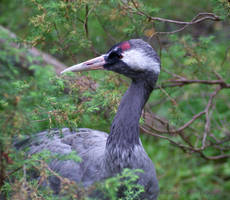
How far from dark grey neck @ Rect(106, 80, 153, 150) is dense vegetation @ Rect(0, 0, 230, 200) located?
252mm

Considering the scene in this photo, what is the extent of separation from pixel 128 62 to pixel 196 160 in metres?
3.15

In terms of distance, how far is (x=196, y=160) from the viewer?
221 inches

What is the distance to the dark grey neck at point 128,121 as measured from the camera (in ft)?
9.44

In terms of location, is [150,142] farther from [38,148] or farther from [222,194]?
[38,148]

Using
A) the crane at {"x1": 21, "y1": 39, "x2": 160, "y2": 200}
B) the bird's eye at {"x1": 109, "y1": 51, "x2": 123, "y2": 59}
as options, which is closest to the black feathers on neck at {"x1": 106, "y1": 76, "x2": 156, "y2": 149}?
the crane at {"x1": 21, "y1": 39, "x2": 160, "y2": 200}

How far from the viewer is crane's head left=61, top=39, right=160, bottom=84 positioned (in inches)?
113

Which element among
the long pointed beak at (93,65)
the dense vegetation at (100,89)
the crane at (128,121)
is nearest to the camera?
the dense vegetation at (100,89)

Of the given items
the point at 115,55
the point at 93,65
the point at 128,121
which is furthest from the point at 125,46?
the point at 128,121

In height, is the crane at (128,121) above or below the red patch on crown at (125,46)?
below

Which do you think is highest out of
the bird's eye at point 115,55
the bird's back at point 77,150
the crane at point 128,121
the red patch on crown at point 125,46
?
the red patch on crown at point 125,46

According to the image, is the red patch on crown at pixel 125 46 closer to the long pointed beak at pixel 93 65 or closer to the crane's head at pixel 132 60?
the crane's head at pixel 132 60

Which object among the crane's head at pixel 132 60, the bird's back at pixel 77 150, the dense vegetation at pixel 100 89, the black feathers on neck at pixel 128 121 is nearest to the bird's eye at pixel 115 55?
the crane's head at pixel 132 60

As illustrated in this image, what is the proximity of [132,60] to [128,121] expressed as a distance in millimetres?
453

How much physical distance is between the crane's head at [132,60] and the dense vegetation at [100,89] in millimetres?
359
